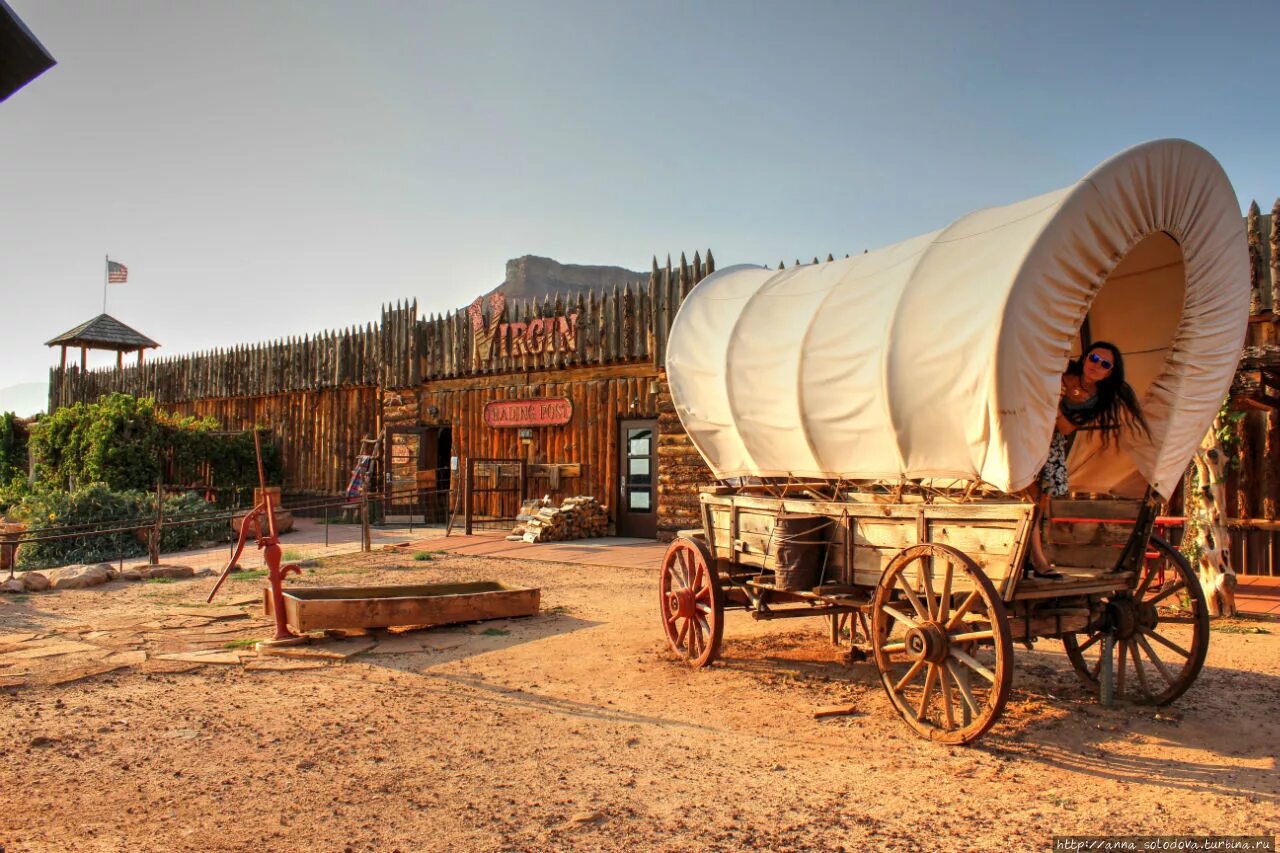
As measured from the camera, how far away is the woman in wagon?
184 inches

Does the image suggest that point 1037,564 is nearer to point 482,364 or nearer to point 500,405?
point 500,405

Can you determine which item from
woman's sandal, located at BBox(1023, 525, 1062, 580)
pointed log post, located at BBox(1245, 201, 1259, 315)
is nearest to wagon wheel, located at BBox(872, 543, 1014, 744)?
woman's sandal, located at BBox(1023, 525, 1062, 580)

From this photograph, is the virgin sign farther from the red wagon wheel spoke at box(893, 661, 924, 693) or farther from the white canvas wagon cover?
the red wagon wheel spoke at box(893, 661, 924, 693)

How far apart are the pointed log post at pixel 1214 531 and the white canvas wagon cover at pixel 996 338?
3.08 meters

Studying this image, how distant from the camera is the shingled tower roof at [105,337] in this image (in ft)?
85.8

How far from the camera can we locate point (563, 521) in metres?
14.2

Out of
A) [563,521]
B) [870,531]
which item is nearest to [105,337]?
[563,521]

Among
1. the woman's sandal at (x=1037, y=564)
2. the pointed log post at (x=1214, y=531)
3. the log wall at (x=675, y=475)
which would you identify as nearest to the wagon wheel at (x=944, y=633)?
the woman's sandal at (x=1037, y=564)

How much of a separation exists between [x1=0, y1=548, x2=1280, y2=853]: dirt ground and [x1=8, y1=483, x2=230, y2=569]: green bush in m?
7.40

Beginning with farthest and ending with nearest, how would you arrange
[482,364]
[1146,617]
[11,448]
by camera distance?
[11,448] → [482,364] → [1146,617]


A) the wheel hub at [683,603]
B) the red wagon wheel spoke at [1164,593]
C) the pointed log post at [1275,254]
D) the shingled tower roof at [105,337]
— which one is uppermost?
the shingled tower roof at [105,337]

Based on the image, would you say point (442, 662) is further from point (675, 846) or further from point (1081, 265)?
point (1081, 265)

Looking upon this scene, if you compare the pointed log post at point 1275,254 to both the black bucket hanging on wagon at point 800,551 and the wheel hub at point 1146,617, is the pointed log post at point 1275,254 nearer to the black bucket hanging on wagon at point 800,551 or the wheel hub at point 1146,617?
the wheel hub at point 1146,617

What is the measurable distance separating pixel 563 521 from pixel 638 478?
1465 millimetres
